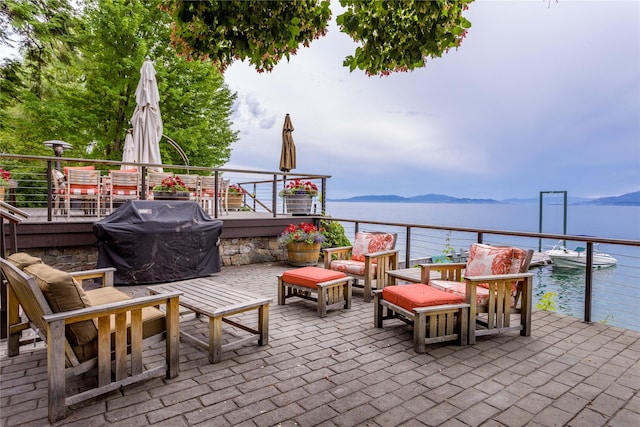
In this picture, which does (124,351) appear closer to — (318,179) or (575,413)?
(575,413)

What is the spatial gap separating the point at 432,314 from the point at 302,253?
13.1 ft

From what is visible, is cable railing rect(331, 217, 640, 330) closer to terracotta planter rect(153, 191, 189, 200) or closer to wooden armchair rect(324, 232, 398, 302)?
wooden armchair rect(324, 232, 398, 302)

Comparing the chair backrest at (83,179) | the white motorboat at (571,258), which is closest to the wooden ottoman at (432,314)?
the chair backrest at (83,179)

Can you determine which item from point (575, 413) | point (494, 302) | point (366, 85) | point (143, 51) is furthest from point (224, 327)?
point (143, 51)

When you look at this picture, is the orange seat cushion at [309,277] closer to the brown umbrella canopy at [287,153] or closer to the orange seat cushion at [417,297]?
the orange seat cushion at [417,297]

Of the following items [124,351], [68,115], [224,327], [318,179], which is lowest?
[224,327]

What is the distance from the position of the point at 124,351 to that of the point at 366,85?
8.77m

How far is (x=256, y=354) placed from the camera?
115 inches

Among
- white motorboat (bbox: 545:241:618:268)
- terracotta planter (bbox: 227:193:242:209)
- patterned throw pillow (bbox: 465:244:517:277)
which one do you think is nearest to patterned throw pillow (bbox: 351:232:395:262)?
patterned throw pillow (bbox: 465:244:517:277)

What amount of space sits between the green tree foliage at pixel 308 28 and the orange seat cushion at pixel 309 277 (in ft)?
7.57

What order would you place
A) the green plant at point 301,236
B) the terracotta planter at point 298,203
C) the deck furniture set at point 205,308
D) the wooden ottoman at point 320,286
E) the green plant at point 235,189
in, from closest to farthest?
the deck furniture set at point 205,308, the wooden ottoman at point 320,286, the green plant at point 301,236, the terracotta planter at point 298,203, the green plant at point 235,189

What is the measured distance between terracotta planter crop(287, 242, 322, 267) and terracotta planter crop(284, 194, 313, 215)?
49.5 inches

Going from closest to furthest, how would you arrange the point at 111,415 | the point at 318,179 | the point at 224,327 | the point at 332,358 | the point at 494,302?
1. the point at 111,415
2. the point at 332,358
3. the point at 494,302
4. the point at 224,327
5. the point at 318,179

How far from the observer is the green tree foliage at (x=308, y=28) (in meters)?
2.60
